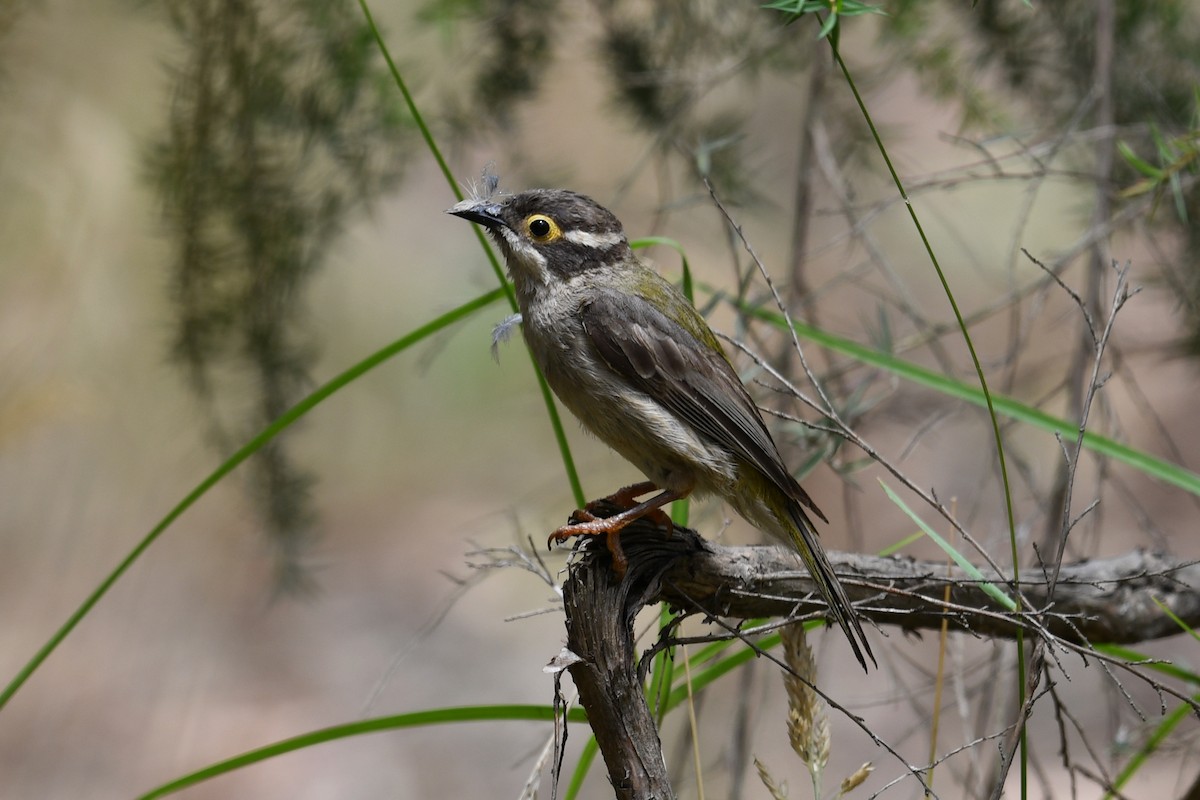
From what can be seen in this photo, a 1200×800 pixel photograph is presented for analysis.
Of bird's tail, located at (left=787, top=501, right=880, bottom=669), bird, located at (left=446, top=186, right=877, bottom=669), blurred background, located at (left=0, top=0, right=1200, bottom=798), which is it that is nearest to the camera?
bird's tail, located at (left=787, top=501, right=880, bottom=669)

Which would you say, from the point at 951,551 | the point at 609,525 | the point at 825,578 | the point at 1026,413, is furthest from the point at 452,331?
the point at 951,551

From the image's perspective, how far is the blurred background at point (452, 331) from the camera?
3805mm

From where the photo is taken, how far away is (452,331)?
4043 mm

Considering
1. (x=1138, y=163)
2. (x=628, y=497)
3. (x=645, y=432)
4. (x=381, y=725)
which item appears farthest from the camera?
(x=628, y=497)

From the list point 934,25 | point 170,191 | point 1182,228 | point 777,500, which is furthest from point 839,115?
point 170,191

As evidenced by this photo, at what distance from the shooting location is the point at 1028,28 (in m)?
4.07

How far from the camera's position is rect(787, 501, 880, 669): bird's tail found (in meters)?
2.41

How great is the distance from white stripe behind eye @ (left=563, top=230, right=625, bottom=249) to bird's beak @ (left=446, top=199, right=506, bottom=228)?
213mm

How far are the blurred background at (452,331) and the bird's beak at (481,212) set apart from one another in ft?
1.29

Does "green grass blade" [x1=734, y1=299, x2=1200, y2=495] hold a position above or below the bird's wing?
below

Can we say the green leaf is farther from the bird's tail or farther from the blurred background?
the bird's tail

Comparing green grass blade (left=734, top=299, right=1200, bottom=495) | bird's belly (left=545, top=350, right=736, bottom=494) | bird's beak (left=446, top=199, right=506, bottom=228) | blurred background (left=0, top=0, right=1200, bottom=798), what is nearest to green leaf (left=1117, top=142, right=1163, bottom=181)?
blurred background (left=0, top=0, right=1200, bottom=798)

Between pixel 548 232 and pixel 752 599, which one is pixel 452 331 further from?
pixel 752 599

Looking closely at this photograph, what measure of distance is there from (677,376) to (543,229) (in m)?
0.65
